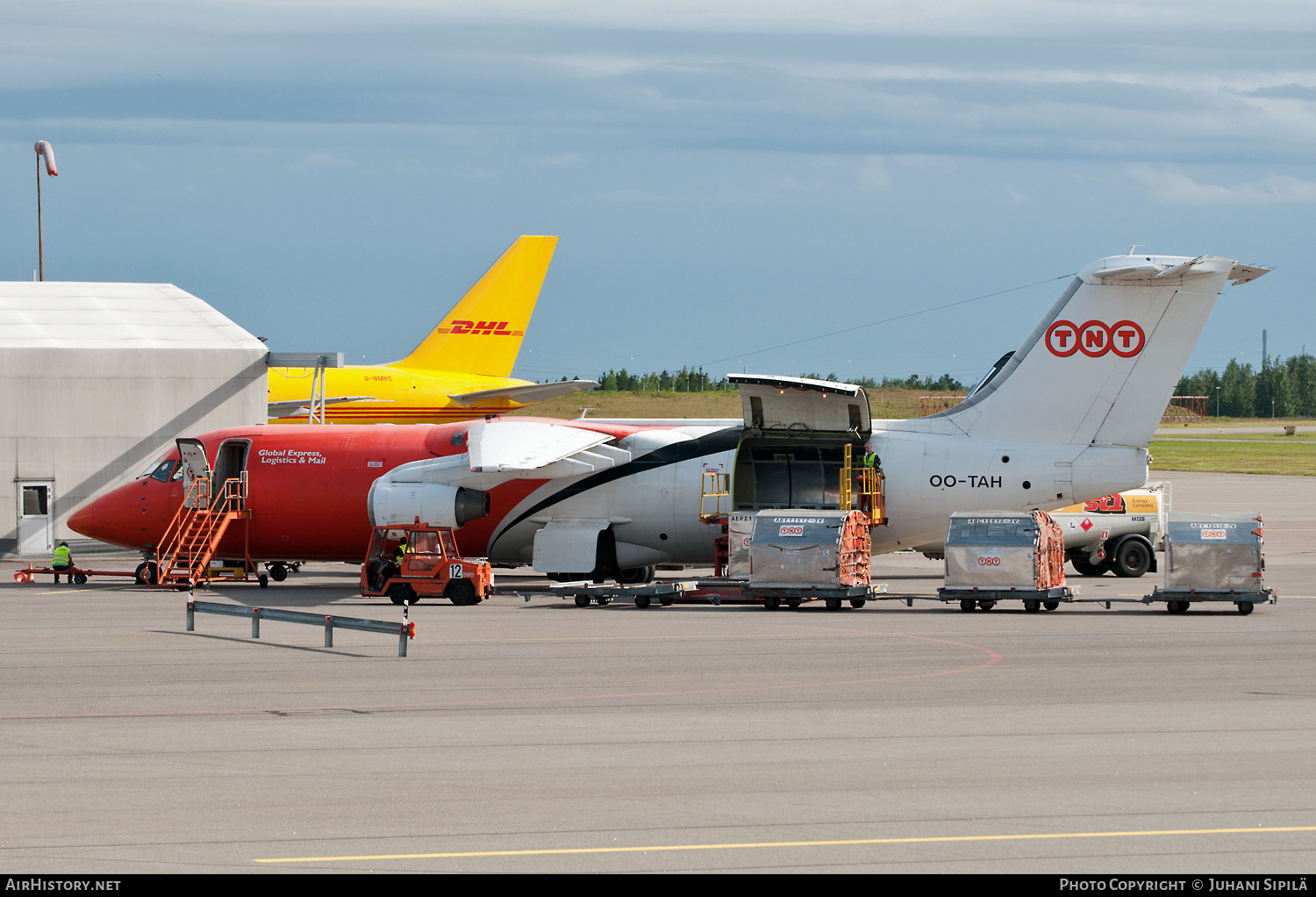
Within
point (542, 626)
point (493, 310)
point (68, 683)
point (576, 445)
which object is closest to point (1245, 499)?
point (493, 310)

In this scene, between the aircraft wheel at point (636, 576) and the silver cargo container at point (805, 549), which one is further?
the aircraft wheel at point (636, 576)

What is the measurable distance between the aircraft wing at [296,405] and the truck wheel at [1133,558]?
85.4 feet

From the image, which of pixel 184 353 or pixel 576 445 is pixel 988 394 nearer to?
pixel 576 445

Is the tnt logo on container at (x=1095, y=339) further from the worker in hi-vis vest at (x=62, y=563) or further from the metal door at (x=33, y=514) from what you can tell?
the metal door at (x=33, y=514)

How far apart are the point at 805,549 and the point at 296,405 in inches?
1104

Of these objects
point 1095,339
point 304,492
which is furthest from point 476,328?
point 1095,339

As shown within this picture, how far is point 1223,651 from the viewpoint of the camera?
21250 millimetres

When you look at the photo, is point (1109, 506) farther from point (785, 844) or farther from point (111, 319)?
point (111, 319)

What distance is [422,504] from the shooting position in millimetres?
31172

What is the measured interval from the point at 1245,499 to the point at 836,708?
5407 cm

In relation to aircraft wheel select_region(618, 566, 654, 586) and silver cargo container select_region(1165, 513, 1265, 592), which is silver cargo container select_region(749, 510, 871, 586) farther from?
aircraft wheel select_region(618, 566, 654, 586)

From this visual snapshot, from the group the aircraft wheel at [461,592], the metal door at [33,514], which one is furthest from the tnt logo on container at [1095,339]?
the metal door at [33,514]

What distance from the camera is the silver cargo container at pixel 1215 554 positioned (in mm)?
26203
